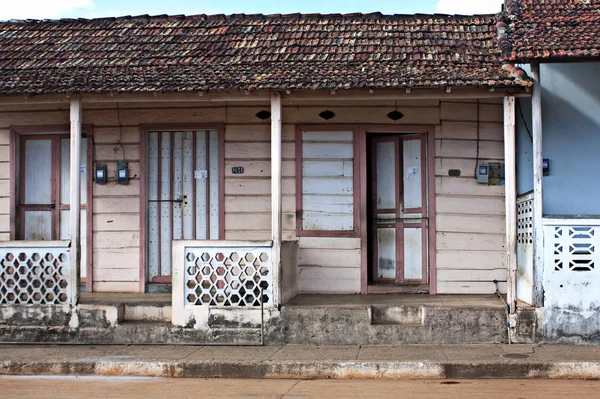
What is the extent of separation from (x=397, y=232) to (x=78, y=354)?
4.68 metres

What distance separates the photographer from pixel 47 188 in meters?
11.5

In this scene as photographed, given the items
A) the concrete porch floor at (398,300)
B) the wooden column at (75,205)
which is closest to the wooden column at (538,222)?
the concrete porch floor at (398,300)

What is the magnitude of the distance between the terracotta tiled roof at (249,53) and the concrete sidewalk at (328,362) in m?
3.05

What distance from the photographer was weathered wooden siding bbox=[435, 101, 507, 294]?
428 inches

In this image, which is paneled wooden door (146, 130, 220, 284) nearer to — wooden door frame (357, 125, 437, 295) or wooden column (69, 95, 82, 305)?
wooden column (69, 95, 82, 305)

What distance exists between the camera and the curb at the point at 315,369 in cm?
809

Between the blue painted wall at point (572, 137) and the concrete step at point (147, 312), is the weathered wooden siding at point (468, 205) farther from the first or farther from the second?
the concrete step at point (147, 312)

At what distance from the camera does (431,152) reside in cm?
1097

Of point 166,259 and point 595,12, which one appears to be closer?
point 595,12

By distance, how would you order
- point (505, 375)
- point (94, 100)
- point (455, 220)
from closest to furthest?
1. point (505, 375)
2. point (94, 100)
3. point (455, 220)

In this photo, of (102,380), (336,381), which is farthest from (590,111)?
(102,380)

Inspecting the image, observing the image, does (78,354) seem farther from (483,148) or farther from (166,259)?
(483,148)

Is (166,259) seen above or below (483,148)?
below

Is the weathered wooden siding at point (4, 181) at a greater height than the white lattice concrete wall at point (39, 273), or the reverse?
the weathered wooden siding at point (4, 181)
